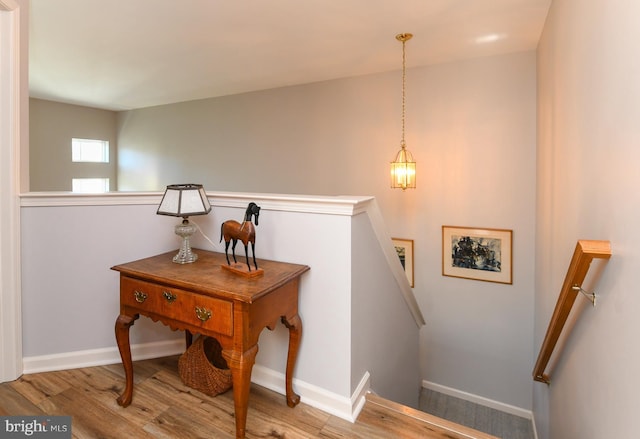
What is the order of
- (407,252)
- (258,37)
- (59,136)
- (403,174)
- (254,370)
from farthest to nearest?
(59,136) → (407,252) → (403,174) → (258,37) → (254,370)

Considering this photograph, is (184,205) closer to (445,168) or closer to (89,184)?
(445,168)

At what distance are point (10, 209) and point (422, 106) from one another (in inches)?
138

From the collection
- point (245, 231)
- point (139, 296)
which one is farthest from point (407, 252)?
point (139, 296)

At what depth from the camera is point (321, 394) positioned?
172 centimetres

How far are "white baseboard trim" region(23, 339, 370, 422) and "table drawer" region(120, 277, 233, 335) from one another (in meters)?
0.64

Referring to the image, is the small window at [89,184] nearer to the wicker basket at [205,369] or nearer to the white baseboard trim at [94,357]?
the white baseboard trim at [94,357]

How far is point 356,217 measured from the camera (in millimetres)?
1620

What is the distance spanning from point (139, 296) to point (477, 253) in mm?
3150

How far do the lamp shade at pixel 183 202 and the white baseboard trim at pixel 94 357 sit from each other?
100cm

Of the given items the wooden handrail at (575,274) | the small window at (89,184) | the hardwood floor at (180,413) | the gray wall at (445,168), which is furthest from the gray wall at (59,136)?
the wooden handrail at (575,274)

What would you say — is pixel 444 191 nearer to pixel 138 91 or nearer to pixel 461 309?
pixel 461 309

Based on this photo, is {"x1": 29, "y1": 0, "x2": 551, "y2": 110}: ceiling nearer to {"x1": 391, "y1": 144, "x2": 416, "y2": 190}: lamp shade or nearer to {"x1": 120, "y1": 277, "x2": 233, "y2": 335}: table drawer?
{"x1": 391, "y1": 144, "x2": 416, "y2": 190}: lamp shade

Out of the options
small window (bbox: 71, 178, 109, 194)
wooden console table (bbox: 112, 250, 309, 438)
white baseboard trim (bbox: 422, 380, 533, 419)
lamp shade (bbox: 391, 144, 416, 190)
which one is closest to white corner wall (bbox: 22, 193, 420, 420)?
wooden console table (bbox: 112, 250, 309, 438)

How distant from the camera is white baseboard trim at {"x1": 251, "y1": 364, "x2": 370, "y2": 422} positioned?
5.46ft
